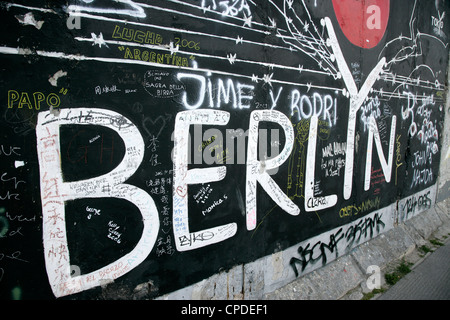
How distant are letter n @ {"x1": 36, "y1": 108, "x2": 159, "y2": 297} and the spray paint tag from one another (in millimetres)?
3403

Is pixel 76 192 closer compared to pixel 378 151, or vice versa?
pixel 76 192

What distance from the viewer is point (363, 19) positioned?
4328 millimetres

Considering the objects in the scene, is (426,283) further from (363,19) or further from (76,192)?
(76,192)

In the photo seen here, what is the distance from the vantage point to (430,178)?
693 centimetres

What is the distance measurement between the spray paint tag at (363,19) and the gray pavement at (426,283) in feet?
11.9

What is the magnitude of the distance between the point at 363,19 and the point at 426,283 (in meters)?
4.04

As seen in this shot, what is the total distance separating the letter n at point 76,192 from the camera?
6.18ft

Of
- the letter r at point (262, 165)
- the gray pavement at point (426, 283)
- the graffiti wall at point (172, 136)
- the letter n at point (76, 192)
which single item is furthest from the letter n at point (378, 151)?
the letter n at point (76, 192)

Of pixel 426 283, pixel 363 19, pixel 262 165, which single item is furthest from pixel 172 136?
pixel 426 283

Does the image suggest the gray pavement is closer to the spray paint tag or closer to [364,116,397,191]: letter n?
[364,116,397,191]: letter n

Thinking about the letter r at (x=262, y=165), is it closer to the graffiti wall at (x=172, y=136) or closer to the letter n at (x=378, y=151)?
the graffiti wall at (x=172, y=136)

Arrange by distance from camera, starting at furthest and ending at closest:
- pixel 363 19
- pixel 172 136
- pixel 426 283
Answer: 1. pixel 363 19
2. pixel 426 283
3. pixel 172 136

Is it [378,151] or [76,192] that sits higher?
[76,192]

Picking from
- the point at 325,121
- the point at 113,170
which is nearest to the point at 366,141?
the point at 325,121
